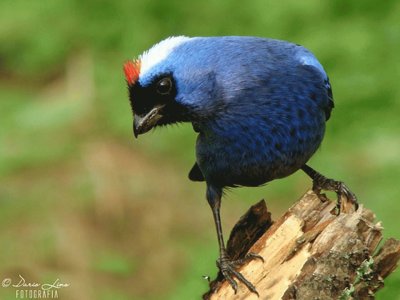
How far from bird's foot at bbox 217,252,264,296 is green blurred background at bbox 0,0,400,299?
162cm

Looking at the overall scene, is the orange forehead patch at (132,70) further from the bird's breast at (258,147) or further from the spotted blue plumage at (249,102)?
the bird's breast at (258,147)

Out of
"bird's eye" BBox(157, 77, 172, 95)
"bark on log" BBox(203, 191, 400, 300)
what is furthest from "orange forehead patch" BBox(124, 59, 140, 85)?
"bark on log" BBox(203, 191, 400, 300)

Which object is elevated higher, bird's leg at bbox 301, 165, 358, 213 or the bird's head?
the bird's head

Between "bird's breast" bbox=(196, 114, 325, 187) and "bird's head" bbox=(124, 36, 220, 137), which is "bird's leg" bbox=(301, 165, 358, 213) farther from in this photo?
"bird's head" bbox=(124, 36, 220, 137)

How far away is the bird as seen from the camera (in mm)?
4246

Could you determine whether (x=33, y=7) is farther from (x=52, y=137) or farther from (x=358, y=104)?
(x=358, y=104)

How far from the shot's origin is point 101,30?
8.30 meters

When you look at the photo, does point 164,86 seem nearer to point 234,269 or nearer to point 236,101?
point 236,101

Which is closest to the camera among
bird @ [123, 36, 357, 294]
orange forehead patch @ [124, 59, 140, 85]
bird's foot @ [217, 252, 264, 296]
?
bird's foot @ [217, 252, 264, 296]

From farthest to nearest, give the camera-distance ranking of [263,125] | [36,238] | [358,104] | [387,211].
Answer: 1. [358,104]
2. [36,238]
3. [387,211]
4. [263,125]

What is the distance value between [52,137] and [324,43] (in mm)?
2058

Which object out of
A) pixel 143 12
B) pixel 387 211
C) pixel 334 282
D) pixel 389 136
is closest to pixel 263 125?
pixel 334 282

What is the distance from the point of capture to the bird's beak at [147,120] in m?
4.27

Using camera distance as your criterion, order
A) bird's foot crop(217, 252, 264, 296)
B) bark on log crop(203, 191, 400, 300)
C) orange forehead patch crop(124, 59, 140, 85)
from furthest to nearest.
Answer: orange forehead patch crop(124, 59, 140, 85) → bird's foot crop(217, 252, 264, 296) → bark on log crop(203, 191, 400, 300)
